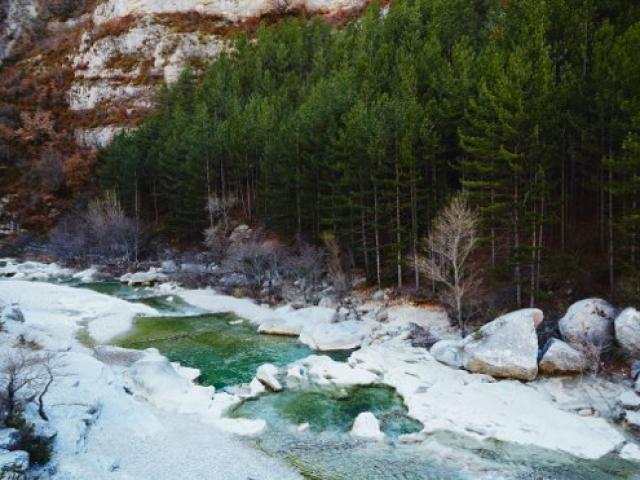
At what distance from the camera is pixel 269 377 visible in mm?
21375

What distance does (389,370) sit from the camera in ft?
73.9

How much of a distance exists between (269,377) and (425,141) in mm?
20755

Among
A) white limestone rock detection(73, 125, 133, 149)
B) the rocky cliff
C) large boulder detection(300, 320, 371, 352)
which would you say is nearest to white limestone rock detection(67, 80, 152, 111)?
the rocky cliff

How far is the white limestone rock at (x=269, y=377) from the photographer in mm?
21141

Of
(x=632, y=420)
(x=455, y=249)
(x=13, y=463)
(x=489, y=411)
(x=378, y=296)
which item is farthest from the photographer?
(x=378, y=296)

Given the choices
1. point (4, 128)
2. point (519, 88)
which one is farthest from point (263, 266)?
point (4, 128)

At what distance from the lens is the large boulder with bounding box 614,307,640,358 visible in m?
20.2

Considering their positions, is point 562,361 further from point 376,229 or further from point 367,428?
point 376,229

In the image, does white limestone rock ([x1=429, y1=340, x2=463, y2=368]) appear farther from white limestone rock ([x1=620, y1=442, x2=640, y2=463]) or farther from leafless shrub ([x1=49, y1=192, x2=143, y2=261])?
leafless shrub ([x1=49, y1=192, x2=143, y2=261])

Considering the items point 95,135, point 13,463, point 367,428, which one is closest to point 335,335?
point 367,428

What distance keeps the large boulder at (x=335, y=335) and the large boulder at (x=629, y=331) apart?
42.5ft

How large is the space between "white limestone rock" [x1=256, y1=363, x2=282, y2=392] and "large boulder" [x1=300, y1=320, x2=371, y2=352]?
512cm

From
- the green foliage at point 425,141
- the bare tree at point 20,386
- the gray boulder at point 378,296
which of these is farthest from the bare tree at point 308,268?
the bare tree at point 20,386

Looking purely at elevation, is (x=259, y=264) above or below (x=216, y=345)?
above
